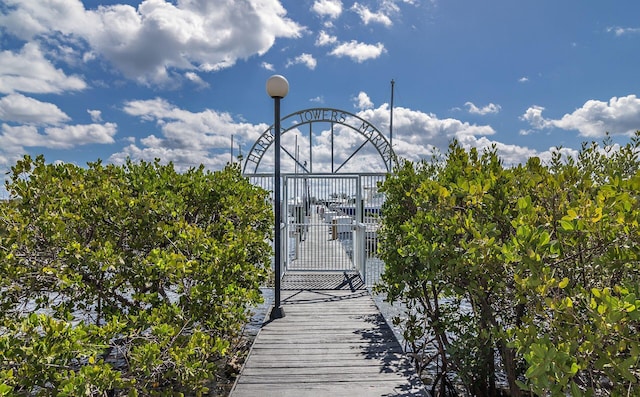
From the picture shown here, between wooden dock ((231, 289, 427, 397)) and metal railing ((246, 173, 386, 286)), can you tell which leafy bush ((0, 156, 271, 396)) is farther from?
metal railing ((246, 173, 386, 286))

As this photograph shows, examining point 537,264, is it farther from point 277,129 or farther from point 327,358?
point 277,129

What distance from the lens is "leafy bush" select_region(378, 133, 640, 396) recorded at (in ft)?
4.73

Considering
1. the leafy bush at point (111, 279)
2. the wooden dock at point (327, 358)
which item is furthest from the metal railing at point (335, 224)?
the leafy bush at point (111, 279)

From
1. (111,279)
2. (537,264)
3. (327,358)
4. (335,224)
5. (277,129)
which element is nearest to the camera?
(537,264)

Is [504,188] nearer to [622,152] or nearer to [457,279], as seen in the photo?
[457,279]

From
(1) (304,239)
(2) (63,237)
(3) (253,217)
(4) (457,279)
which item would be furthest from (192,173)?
(1) (304,239)

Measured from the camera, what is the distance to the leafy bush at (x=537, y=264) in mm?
1442

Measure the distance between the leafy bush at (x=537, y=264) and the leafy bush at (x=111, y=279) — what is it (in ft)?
5.87

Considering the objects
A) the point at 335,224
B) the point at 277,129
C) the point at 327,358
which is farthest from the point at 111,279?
the point at 335,224

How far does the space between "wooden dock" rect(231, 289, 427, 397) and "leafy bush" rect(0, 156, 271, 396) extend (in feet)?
2.62

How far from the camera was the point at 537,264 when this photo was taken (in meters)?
1.68

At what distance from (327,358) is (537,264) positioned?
8.91 ft

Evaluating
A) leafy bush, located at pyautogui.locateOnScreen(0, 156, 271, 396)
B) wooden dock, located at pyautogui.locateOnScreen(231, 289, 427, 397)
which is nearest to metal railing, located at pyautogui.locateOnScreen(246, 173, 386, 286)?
wooden dock, located at pyautogui.locateOnScreen(231, 289, 427, 397)

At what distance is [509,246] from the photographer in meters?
→ 1.78
